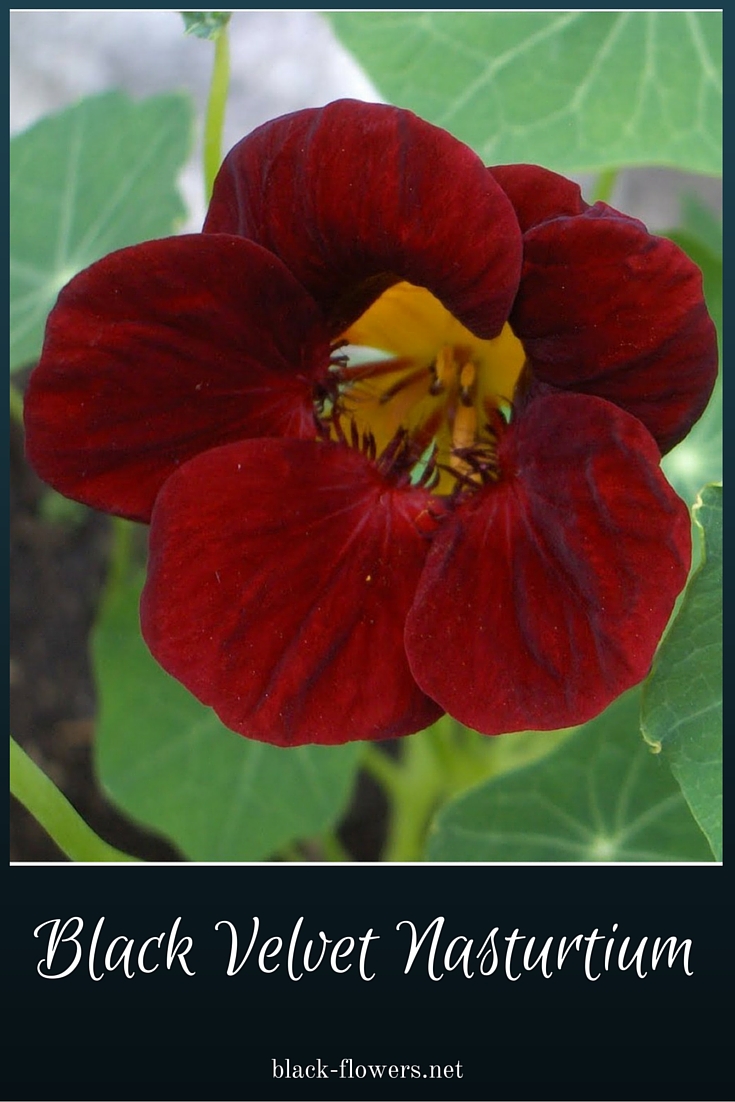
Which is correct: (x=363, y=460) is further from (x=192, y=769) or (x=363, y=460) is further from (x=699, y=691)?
(x=192, y=769)

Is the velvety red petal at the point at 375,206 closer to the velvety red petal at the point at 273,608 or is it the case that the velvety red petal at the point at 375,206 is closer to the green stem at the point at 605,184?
the velvety red petal at the point at 273,608

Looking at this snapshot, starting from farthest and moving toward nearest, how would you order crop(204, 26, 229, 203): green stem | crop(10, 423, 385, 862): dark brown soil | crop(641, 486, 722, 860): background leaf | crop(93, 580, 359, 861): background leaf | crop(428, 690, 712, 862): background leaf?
crop(10, 423, 385, 862): dark brown soil < crop(93, 580, 359, 861): background leaf < crop(428, 690, 712, 862): background leaf < crop(204, 26, 229, 203): green stem < crop(641, 486, 722, 860): background leaf

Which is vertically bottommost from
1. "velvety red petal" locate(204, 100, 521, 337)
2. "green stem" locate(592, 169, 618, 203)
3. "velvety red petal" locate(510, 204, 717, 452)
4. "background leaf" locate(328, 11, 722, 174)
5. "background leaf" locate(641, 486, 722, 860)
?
"background leaf" locate(641, 486, 722, 860)

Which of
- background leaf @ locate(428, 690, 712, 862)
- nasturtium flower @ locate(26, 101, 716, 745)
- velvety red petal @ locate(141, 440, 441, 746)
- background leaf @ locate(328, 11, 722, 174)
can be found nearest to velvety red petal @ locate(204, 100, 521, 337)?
nasturtium flower @ locate(26, 101, 716, 745)

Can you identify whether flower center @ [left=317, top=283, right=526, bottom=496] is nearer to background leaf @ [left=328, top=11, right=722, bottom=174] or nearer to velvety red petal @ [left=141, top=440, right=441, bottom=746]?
A: velvety red petal @ [left=141, top=440, right=441, bottom=746]

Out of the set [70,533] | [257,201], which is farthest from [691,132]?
[70,533]

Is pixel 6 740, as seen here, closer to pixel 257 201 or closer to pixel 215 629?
pixel 215 629

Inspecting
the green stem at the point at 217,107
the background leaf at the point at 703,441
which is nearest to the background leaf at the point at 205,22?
the green stem at the point at 217,107
